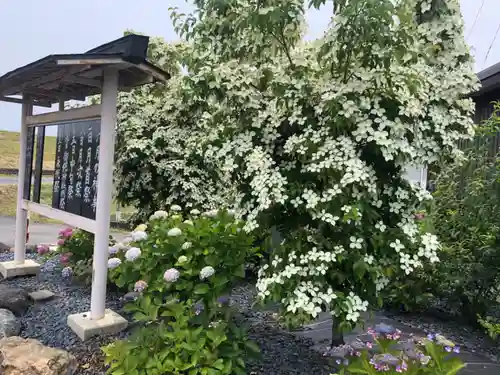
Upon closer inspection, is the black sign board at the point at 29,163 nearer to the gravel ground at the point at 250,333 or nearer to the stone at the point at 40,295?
the gravel ground at the point at 250,333

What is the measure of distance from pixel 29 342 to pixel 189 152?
11.1 ft

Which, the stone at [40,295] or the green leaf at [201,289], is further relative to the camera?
the stone at [40,295]

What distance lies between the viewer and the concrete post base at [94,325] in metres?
3.65

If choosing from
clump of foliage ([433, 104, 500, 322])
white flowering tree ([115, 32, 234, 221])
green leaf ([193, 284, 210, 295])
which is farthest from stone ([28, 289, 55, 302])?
clump of foliage ([433, 104, 500, 322])

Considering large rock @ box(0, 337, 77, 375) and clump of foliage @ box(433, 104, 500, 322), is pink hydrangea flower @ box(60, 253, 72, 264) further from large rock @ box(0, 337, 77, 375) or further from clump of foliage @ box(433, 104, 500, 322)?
clump of foliage @ box(433, 104, 500, 322)

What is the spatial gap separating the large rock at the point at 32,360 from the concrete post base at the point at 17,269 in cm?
248

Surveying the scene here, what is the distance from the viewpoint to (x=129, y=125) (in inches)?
250

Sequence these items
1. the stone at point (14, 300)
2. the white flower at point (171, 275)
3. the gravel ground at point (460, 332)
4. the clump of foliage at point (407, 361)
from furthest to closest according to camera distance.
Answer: the stone at point (14, 300)
the gravel ground at point (460, 332)
the white flower at point (171, 275)
the clump of foliage at point (407, 361)

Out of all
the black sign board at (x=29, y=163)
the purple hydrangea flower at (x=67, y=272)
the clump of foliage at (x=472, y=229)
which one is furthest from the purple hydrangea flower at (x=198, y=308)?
the black sign board at (x=29, y=163)

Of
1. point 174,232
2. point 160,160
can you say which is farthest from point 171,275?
point 160,160

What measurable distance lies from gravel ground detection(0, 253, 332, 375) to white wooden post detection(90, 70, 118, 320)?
1.23 ft

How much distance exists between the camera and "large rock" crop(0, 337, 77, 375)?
2992 millimetres

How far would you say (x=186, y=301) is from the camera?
3.07 meters

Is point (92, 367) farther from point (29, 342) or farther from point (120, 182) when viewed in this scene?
point (120, 182)
